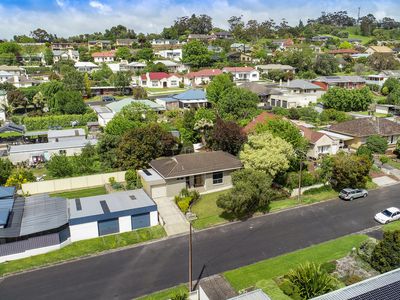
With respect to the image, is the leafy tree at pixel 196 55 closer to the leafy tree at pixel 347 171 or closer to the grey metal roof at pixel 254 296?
the leafy tree at pixel 347 171

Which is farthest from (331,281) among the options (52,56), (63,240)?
(52,56)

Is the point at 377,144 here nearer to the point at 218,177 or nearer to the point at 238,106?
the point at 238,106

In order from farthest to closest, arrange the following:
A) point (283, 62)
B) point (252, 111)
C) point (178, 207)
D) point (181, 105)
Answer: point (283, 62) < point (181, 105) < point (252, 111) < point (178, 207)

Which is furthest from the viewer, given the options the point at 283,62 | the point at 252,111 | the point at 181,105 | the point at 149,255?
the point at 283,62

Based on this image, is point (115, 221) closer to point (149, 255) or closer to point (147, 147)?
point (149, 255)

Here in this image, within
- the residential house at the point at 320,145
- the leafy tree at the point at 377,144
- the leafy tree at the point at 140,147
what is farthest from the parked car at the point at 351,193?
the leafy tree at the point at 140,147

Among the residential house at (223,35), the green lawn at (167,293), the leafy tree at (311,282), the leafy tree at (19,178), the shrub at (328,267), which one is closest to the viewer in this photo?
the leafy tree at (311,282)

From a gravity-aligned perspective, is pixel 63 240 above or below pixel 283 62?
below
